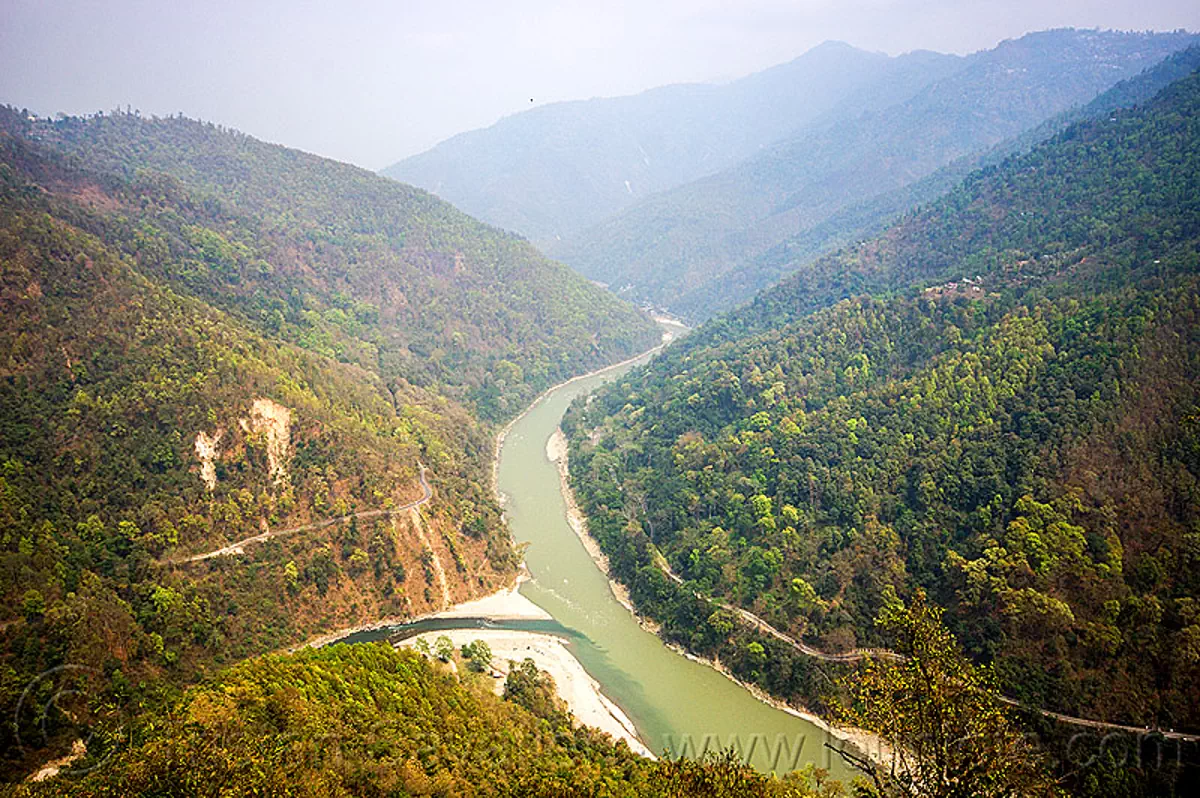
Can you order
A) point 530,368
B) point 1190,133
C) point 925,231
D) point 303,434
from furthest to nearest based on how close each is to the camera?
1. point 530,368
2. point 925,231
3. point 1190,133
4. point 303,434

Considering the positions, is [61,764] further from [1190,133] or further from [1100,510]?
[1190,133]

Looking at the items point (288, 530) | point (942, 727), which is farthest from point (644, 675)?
point (942, 727)

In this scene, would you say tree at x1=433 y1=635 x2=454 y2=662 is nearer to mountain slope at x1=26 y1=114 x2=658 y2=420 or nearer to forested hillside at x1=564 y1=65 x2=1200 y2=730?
forested hillside at x1=564 y1=65 x2=1200 y2=730

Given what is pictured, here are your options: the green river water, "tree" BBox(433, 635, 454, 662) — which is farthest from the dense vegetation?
the green river water

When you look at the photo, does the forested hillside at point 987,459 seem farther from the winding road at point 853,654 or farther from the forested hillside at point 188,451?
the forested hillside at point 188,451

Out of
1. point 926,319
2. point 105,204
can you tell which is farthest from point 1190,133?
point 105,204

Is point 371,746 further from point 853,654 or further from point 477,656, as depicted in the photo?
point 853,654
